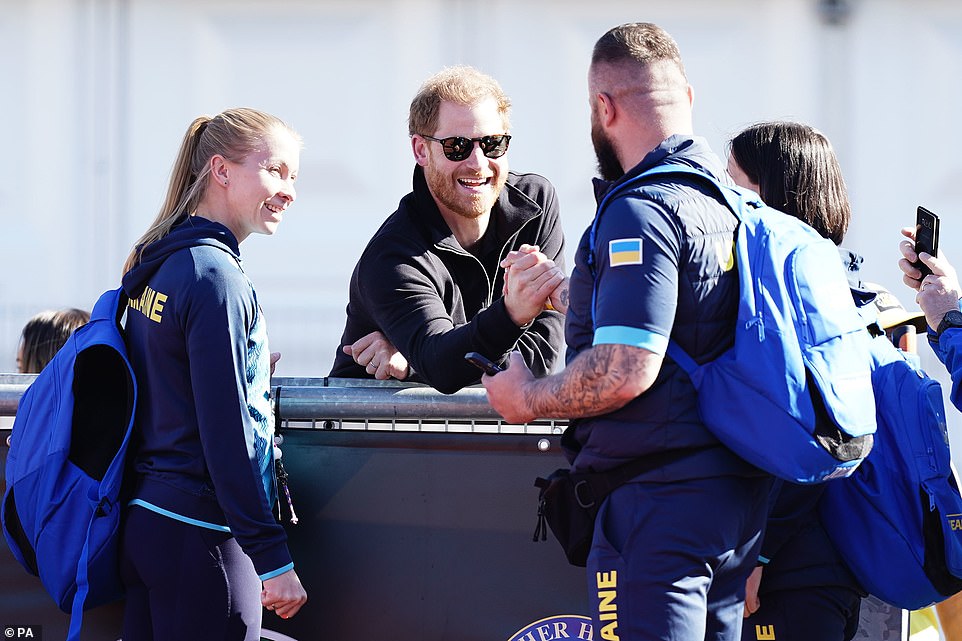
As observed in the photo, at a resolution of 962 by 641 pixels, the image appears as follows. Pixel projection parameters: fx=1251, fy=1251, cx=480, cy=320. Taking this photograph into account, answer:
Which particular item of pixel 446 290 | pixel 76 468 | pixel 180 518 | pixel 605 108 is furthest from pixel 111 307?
pixel 605 108

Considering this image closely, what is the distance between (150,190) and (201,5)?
2.21 feet

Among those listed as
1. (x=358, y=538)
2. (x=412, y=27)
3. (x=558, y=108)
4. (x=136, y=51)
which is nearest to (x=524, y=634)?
(x=358, y=538)

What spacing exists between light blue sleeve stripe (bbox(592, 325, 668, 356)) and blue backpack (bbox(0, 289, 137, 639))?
0.93 meters

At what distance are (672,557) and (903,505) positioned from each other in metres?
0.57

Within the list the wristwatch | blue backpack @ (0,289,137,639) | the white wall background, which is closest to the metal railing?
blue backpack @ (0,289,137,639)

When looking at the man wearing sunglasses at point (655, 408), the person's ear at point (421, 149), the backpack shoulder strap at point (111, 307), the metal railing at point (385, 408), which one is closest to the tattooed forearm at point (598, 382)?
the man wearing sunglasses at point (655, 408)

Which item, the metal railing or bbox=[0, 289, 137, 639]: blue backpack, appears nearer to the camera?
bbox=[0, 289, 137, 639]: blue backpack

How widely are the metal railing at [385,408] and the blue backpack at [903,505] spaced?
625 mm

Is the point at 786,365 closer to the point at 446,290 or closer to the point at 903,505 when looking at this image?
the point at 903,505

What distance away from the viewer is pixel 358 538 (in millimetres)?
2627

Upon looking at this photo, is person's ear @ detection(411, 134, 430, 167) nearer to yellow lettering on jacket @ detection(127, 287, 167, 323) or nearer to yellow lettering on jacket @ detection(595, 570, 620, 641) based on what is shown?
yellow lettering on jacket @ detection(127, 287, 167, 323)

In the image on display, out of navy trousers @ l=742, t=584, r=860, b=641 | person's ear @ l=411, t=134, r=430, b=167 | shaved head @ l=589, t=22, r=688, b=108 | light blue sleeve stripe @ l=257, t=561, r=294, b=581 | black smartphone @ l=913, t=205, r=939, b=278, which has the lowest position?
navy trousers @ l=742, t=584, r=860, b=641

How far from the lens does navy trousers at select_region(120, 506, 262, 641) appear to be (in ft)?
7.25

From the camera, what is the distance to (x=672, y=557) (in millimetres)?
1949
